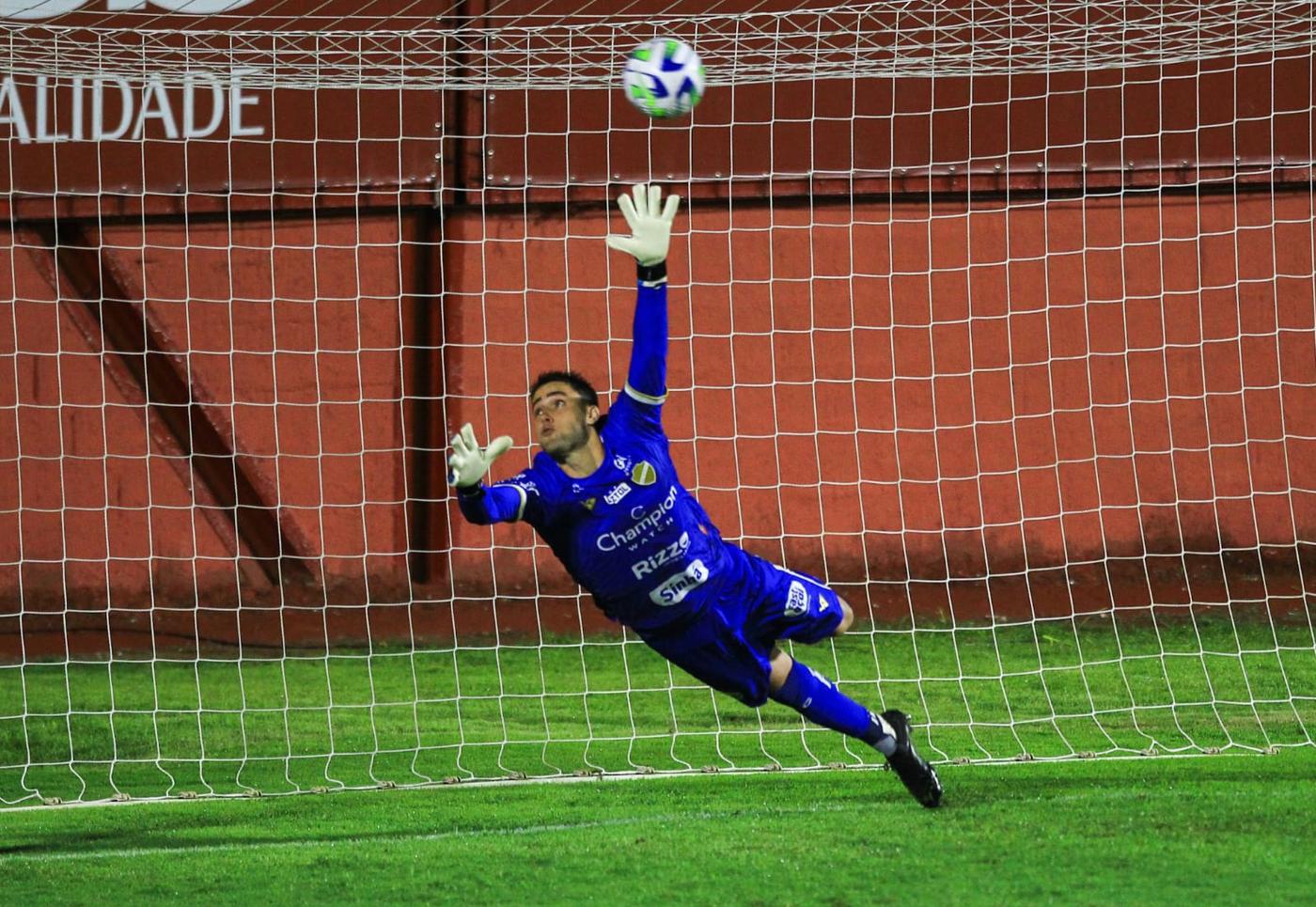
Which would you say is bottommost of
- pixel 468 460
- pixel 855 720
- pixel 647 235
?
pixel 855 720

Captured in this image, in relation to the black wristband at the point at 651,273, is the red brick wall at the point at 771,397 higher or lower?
lower

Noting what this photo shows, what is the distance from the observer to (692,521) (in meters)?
5.43

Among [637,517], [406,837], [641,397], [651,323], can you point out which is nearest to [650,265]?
[651,323]

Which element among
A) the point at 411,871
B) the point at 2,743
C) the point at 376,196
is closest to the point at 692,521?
the point at 411,871

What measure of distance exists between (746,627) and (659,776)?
1188 millimetres

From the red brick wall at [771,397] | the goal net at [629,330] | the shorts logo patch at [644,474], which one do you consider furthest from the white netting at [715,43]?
the shorts logo patch at [644,474]

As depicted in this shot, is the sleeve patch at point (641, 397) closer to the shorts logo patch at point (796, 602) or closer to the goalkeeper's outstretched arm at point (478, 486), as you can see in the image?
the goalkeeper's outstretched arm at point (478, 486)

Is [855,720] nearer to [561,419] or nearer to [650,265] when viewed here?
[561,419]

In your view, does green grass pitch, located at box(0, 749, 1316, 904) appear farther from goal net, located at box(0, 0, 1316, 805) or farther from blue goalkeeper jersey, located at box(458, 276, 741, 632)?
goal net, located at box(0, 0, 1316, 805)

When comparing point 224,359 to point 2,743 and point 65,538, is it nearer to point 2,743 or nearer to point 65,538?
point 65,538

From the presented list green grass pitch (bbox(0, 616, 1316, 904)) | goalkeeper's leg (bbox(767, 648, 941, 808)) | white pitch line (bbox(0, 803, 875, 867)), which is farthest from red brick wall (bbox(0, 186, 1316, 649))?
goalkeeper's leg (bbox(767, 648, 941, 808))

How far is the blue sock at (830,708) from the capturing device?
17.9 feet

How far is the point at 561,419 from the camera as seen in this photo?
5.36 metres

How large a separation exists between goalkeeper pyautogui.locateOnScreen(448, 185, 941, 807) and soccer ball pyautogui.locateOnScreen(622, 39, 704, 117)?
578 mm
